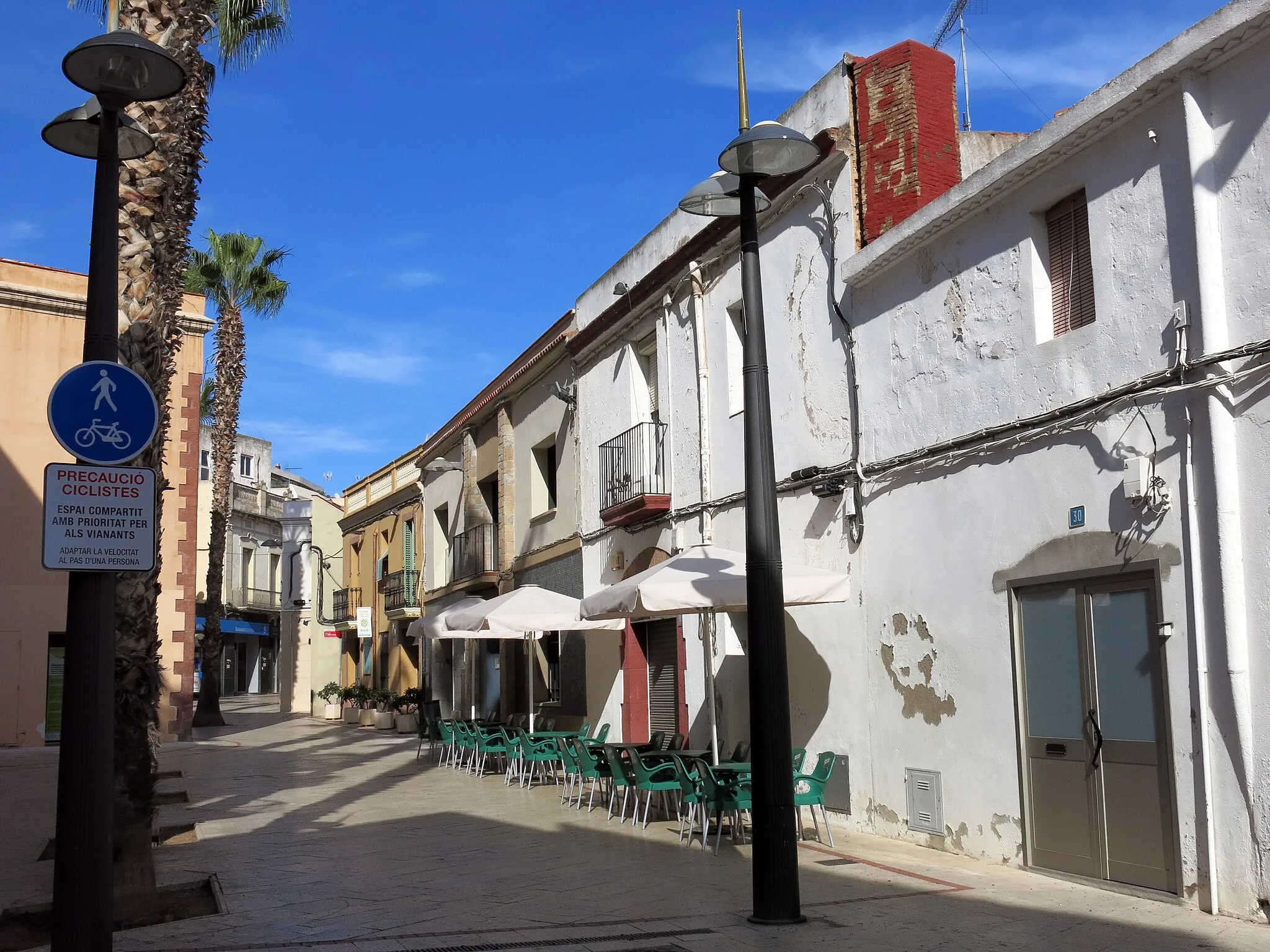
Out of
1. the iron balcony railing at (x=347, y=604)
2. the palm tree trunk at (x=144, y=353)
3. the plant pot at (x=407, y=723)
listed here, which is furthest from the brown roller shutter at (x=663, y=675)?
the iron balcony railing at (x=347, y=604)

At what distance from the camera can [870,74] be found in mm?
11797

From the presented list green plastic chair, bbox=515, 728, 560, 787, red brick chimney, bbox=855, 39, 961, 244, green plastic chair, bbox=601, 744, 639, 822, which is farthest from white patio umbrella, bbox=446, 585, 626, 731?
red brick chimney, bbox=855, 39, 961, 244

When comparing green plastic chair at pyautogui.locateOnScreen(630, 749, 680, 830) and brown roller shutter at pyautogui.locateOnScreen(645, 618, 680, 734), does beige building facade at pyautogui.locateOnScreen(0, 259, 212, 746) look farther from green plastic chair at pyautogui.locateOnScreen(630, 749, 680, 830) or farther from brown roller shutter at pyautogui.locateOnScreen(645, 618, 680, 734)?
green plastic chair at pyautogui.locateOnScreen(630, 749, 680, 830)

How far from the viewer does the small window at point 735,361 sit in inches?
550

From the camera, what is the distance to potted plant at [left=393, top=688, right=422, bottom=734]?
29984 millimetres

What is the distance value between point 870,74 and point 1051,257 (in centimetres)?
356

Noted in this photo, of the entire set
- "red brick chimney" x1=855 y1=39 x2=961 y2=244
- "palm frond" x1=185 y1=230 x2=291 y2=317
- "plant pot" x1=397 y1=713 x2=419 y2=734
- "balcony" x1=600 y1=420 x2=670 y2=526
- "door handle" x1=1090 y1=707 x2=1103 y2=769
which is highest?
"palm frond" x1=185 y1=230 x2=291 y2=317

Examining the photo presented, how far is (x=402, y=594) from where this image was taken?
32.0 m

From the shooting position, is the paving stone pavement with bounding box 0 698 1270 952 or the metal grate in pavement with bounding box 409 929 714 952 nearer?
the metal grate in pavement with bounding box 409 929 714 952

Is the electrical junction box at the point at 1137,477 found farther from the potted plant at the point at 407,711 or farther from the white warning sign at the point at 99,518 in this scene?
the potted plant at the point at 407,711

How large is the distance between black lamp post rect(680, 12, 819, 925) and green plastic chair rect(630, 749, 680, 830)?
12.8 ft

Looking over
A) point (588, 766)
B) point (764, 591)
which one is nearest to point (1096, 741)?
point (764, 591)

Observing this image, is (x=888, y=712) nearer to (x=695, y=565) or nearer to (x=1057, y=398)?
(x=695, y=565)

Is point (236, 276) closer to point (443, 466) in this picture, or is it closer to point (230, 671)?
point (443, 466)
